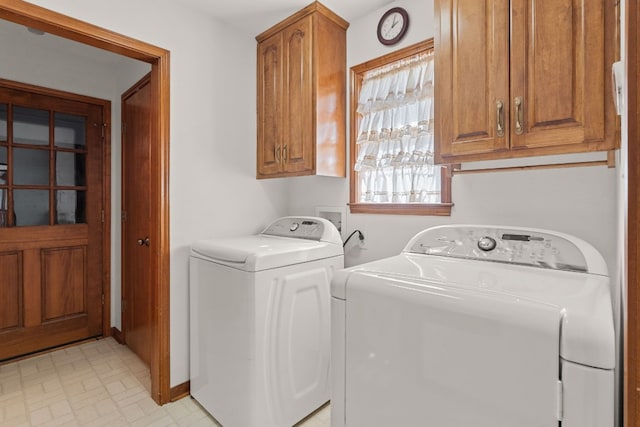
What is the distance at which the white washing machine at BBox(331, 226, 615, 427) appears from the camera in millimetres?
688

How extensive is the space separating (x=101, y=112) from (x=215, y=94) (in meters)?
1.44

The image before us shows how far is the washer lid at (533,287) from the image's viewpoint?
26.2 inches

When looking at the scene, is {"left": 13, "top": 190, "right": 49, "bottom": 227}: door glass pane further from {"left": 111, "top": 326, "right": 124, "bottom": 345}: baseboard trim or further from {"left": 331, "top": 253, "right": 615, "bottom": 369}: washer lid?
{"left": 331, "top": 253, "right": 615, "bottom": 369}: washer lid

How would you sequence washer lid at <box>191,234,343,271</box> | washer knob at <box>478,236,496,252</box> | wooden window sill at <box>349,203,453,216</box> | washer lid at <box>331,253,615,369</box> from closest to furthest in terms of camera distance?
washer lid at <box>331,253,615,369</box> → washer knob at <box>478,236,496,252</box> → washer lid at <box>191,234,343,271</box> → wooden window sill at <box>349,203,453,216</box>

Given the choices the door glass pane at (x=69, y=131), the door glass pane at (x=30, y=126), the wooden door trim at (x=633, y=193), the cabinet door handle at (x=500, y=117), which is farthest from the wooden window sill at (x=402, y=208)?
the door glass pane at (x=30, y=126)

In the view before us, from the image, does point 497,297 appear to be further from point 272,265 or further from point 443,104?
point 272,265

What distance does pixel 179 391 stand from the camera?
1.99 metres

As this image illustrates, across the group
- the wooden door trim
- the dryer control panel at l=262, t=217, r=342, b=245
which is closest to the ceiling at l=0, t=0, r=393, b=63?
the dryer control panel at l=262, t=217, r=342, b=245

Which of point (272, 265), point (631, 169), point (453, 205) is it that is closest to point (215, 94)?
point (272, 265)

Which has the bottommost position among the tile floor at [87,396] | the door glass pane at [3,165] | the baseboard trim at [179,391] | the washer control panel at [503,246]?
the tile floor at [87,396]

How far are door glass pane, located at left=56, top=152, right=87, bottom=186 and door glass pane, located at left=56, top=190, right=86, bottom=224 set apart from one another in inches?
3.5

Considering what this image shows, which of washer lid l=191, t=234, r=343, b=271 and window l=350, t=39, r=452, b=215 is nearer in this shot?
washer lid l=191, t=234, r=343, b=271

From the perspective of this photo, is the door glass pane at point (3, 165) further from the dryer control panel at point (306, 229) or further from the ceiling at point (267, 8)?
the dryer control panel at point (306, 229)

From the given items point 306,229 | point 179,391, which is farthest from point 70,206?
point 306,229
